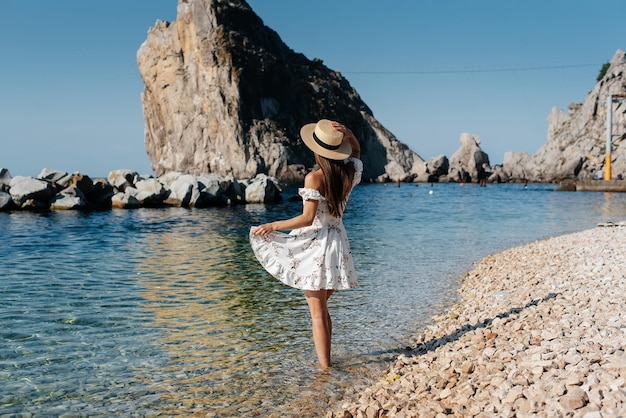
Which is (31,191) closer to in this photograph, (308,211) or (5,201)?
(5,201)

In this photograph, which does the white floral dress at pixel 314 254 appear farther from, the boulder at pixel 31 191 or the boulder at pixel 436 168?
the boulder at pixel 436 168

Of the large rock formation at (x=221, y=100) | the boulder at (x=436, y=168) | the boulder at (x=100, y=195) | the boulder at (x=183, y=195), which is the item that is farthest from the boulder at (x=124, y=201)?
the boulder at (x=436, y=168)

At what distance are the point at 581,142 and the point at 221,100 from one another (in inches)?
3042

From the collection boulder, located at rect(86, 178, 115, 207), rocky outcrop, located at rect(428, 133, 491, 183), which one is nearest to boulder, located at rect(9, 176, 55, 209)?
boulder, located at rect(86, 178, 115, 207)

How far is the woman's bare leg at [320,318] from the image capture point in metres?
6.56

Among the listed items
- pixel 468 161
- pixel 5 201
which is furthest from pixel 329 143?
pixel 468 161

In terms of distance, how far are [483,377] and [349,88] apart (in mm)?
170230

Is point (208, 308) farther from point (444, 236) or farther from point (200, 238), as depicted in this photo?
point (444, 236)

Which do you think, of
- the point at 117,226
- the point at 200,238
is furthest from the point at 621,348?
the point at 117,226

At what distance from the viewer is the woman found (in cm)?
614

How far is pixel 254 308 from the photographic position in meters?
10.6

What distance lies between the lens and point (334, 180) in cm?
622

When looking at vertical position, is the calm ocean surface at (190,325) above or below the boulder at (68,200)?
below

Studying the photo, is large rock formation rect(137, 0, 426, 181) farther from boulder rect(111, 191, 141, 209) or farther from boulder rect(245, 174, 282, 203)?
boulder rect(111, 191, 141, 209)
